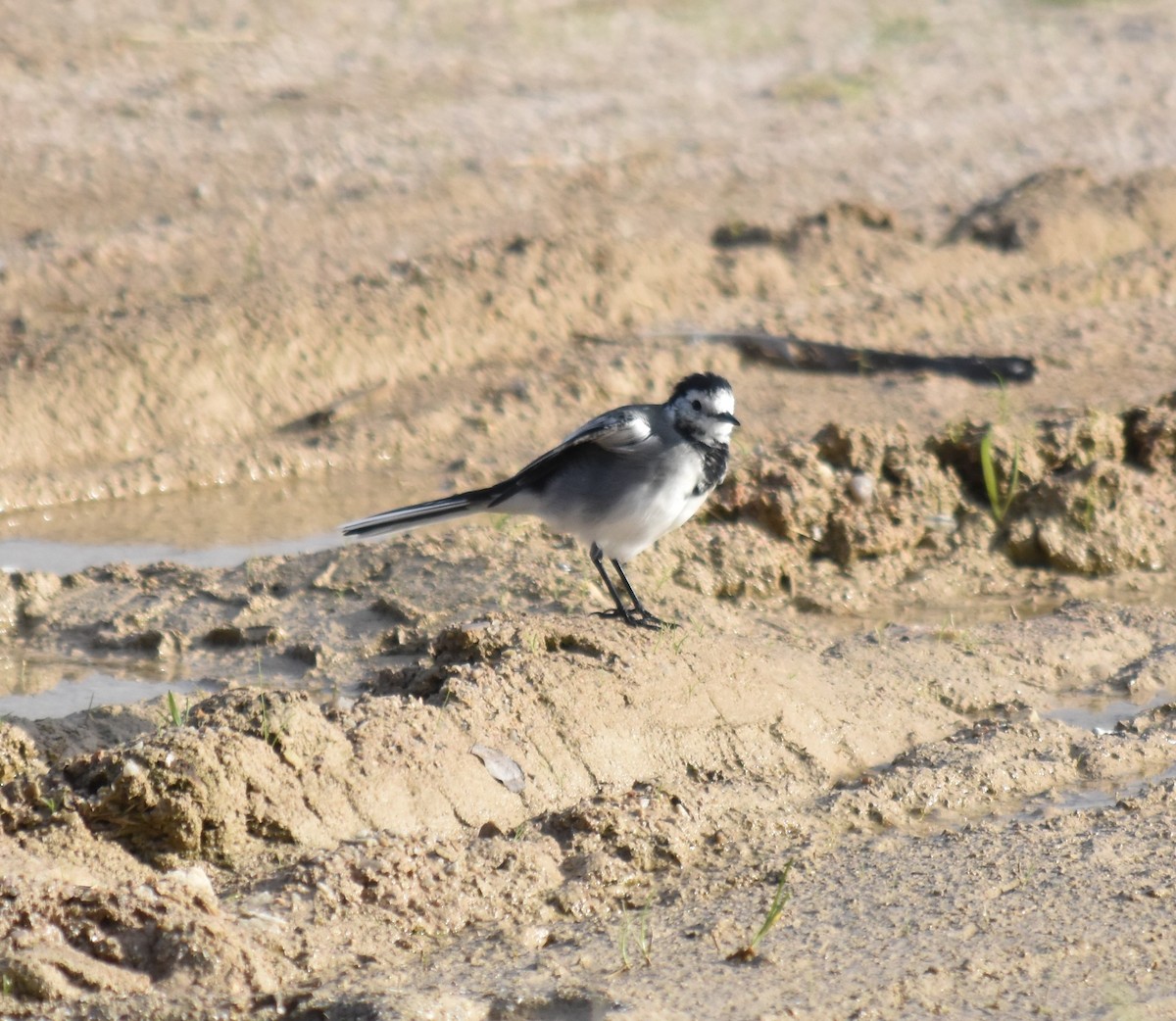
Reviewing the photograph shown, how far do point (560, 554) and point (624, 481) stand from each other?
3.67 feet

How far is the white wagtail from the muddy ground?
0.40 m

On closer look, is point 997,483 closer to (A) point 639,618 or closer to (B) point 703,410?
(B) point 703,410

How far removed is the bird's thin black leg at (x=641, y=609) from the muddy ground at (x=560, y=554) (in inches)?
8.4

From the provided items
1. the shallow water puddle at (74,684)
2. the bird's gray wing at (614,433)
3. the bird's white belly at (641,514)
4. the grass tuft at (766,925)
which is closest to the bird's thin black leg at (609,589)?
the bird's white belly at (641,514)

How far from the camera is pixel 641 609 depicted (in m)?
6.08

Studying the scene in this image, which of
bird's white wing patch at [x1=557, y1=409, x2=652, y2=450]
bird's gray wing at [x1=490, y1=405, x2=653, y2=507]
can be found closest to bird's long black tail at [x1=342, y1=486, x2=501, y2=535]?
bird's gray wing at [x1=490, y1=405, x2=653, y2=507]

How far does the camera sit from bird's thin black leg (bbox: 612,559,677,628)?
231 inches

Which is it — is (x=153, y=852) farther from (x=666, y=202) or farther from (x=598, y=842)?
(x=666, y=202)

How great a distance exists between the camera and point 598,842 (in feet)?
15.3

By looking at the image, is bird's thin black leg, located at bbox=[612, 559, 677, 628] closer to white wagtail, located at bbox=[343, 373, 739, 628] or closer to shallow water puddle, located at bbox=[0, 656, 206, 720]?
white wagtail, located at bbox=[343, 373, 739, 628]

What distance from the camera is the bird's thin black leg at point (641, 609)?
5.88 m

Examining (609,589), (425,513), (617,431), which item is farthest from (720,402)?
(425,513)

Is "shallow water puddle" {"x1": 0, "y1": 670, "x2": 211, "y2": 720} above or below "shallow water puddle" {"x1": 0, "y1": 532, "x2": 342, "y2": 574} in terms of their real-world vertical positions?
above

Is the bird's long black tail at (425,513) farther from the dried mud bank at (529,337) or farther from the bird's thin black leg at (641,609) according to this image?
the dried mud bank at (529,337)
